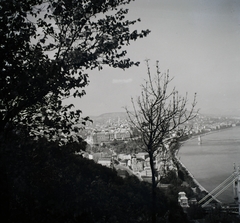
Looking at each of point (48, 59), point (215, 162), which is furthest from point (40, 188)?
point (215, 162)

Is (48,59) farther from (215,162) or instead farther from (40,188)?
(215,162)

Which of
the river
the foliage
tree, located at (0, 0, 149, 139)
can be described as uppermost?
tree, located at (0, 0, 149, 139)

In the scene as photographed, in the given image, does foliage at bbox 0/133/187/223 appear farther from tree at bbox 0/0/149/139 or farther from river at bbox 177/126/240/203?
river at bbox 177/126/240/203

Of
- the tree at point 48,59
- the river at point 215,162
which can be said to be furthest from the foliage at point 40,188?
the river at point 215,162

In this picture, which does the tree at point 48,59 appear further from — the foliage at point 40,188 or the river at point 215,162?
the river at point 215,162

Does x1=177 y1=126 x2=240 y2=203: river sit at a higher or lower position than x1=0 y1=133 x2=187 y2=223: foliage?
lower

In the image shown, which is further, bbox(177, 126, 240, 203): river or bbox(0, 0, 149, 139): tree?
bbox(177, 126, 240, 203): river

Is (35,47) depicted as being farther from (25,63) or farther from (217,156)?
(217,156)

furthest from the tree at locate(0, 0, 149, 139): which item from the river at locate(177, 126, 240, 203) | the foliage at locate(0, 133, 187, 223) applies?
the river at locate(177, 126, 240, 203)

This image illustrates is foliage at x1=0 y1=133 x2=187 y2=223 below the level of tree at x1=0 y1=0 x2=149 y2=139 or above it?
below
